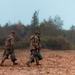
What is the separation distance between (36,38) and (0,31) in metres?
52.3

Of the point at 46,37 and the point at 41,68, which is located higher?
the point at 46,37

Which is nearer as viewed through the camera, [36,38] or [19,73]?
[19,73]

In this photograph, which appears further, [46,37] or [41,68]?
[46,37]

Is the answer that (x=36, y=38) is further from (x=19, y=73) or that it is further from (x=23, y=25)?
(x=23, y=25)

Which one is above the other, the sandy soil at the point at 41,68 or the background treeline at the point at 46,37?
the background treeline at the point at 46,37

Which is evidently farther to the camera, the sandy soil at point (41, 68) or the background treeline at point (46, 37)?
the background treeline at point (46, 37)

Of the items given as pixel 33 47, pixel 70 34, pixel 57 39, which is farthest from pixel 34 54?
pixel 70 34

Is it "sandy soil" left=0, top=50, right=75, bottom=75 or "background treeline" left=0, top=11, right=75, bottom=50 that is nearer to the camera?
"sandy soil" left=0, top=50, right=75, bottom=75

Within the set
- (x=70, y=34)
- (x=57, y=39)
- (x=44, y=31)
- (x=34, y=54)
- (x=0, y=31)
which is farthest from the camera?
(x=70, y=34)

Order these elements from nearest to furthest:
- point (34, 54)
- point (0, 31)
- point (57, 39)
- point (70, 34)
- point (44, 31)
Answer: point (34, 54), point (57, 39), point (44, 31), point (0, 31), point (70, 34)

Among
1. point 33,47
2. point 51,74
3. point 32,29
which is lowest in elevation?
point 51,74

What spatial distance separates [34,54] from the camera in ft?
58.0

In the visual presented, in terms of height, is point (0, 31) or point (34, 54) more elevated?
point (0, 31)

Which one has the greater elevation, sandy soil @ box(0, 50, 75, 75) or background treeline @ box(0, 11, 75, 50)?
background treeline @ box(0, 11, 75, 50)
